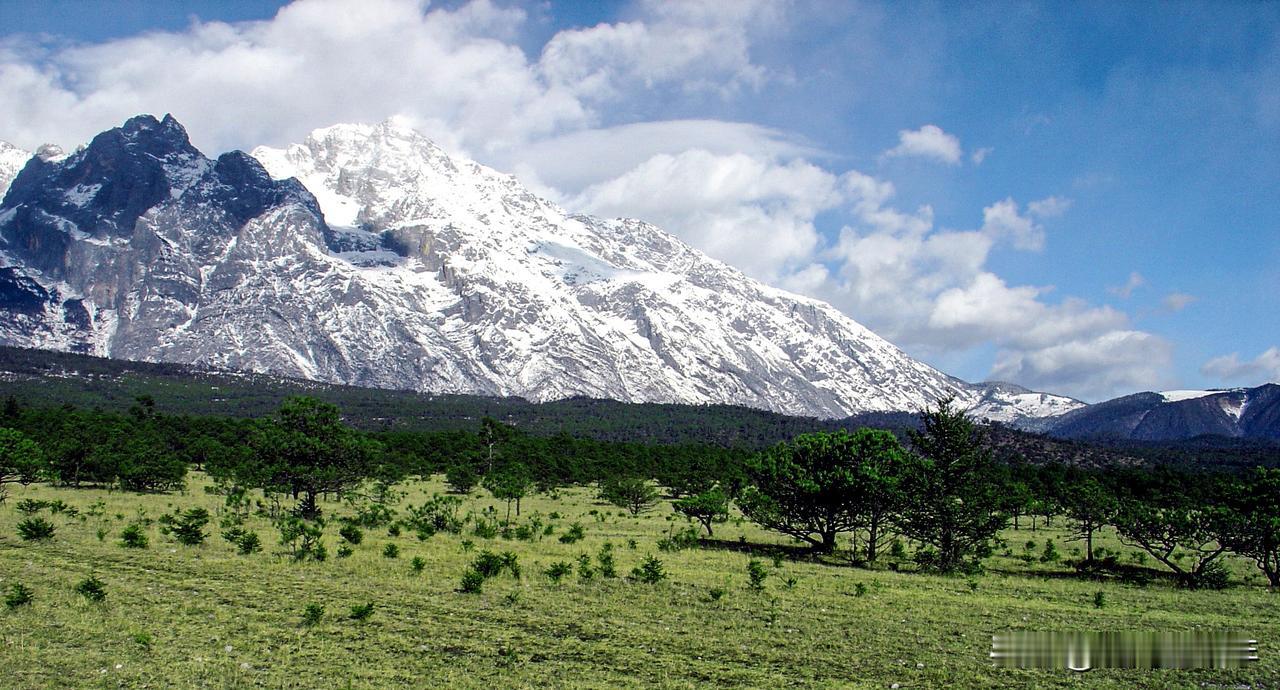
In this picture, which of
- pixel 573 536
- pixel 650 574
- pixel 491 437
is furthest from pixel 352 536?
pixel 491 437

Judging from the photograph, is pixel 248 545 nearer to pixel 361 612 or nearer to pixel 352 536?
pixel 352 536

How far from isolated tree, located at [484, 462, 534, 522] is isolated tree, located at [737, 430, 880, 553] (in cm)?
2101

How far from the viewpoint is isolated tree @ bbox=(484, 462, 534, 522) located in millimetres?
67500

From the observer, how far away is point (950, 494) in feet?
144

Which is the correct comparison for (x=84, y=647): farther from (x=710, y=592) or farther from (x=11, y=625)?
(x=710, y=592)

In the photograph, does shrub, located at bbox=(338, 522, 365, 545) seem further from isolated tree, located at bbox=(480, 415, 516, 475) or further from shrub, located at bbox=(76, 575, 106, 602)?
isolated tree, located at bbox=(480, 415, 516, 475)

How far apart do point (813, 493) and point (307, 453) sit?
38082 mm

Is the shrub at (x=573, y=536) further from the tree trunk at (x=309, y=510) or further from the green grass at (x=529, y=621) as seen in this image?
the tree trunk at (x=309, y=510)

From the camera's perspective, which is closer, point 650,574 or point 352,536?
point 650,574

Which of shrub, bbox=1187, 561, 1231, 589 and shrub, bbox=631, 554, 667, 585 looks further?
shrub, bbox=1187, 561, 1231, 589

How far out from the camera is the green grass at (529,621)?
19.0 meters

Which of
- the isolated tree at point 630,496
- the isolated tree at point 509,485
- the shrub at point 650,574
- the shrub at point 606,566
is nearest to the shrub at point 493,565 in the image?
the shrub at point 606,566

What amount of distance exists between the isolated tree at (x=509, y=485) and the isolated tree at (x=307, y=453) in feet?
38.7

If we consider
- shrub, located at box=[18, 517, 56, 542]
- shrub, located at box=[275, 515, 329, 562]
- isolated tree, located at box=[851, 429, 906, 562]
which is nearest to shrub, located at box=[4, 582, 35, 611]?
shrub, located at box=[275, 515, 329, 562]
